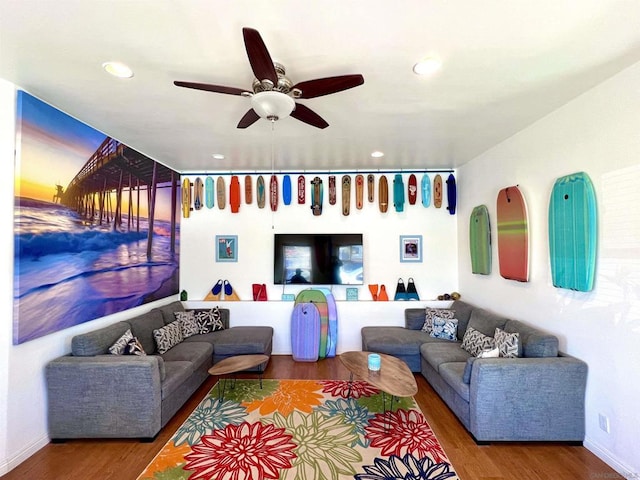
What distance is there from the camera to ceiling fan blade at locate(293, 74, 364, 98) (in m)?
1.67

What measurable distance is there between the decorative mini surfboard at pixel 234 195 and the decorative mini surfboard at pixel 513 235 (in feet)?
11.7

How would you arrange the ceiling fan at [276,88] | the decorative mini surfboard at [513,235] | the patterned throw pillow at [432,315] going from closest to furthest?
the ceiling fan at [276,88] < the decorative mini surfboard at [513,235] < the patterned throw pillow at [432,315]

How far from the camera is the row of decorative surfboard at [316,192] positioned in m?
4.57

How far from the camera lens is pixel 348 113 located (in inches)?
102

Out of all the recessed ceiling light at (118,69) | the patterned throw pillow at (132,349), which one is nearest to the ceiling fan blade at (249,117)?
the recessed ceiling light at (118,69)

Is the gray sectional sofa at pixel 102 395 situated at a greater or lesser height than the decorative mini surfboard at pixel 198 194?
lesser

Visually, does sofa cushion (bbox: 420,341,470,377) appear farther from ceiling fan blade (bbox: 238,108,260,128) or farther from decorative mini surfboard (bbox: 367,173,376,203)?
ceiling fan blade (bbox: 238,108,260,128)

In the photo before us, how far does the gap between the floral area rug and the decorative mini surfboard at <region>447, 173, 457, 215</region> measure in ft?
9.48

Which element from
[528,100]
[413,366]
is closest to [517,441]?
[413,366]

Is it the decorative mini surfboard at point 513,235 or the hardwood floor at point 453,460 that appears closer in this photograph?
the hardwood floor at point 453,460

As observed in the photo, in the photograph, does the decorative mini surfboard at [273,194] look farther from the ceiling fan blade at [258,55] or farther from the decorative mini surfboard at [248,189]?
the ceiling fan blade at [258,55]

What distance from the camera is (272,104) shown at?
1.81 meters

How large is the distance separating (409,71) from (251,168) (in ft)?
9.89

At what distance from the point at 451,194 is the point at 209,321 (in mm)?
4021
